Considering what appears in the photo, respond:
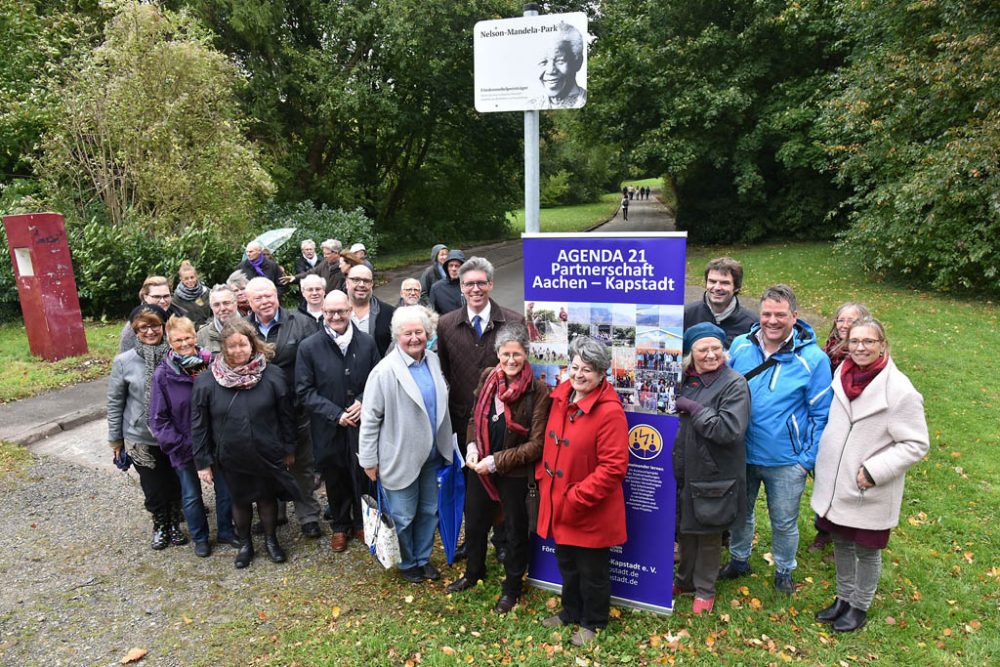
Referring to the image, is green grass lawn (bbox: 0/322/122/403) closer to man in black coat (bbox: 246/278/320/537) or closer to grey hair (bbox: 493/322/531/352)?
man in black coat (bbox: 246/278/320/537)

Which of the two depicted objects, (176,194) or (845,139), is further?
(845,139)

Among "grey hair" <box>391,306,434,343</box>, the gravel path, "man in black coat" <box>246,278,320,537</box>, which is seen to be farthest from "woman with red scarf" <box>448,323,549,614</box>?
"man in black coat" <box>246,278,320,537</box>

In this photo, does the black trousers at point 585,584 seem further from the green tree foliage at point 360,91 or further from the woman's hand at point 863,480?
the green tree foliage at point 360,91

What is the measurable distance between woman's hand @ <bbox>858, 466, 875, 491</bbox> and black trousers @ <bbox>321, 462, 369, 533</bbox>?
3320mm

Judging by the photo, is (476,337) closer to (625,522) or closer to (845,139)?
(625,522)

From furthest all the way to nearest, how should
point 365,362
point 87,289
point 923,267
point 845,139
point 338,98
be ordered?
point 338,98 → point 845,139 → point 923,267 → point 87,289 → point 365,362

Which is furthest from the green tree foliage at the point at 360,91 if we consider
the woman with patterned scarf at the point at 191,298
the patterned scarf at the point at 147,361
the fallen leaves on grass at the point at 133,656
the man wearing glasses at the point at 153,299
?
the fallen leaves on grass at the point at 133,656

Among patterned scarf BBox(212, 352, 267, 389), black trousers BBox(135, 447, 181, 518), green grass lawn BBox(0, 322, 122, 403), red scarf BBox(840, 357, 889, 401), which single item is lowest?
green grass lawn BBox(0, 322, 122, 403)

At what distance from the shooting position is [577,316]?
3793mm

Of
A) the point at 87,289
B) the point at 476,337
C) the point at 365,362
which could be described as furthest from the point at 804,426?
the point at 87,289

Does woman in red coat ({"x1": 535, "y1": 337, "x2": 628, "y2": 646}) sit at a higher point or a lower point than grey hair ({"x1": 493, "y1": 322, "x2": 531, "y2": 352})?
lower

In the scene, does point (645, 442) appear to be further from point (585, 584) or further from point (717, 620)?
point (717, 620)

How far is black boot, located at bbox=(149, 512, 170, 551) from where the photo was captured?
4.97 m

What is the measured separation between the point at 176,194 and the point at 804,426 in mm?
14550
